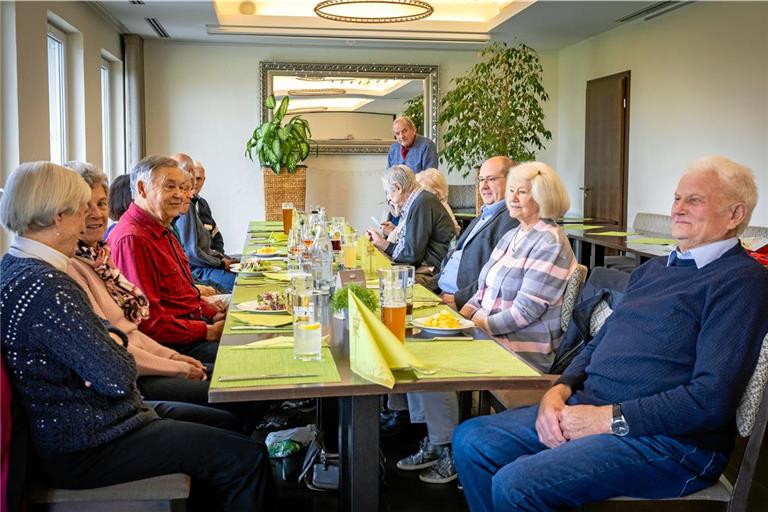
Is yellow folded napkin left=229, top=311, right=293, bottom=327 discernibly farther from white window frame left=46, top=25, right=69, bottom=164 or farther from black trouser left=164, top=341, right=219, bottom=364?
white window frame left=46, top=25, right=69, bottom=164

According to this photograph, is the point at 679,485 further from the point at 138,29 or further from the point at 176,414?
the point at 138,29

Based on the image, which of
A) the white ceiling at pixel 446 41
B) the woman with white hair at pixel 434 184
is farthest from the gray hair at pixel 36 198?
the white ceiling at pixel 446 41

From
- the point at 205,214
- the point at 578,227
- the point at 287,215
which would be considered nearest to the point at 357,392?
the point at 287,215

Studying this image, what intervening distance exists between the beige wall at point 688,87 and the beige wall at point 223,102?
88.9 inches

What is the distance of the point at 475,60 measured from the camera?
9484 mm

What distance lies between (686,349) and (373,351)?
2.58ft

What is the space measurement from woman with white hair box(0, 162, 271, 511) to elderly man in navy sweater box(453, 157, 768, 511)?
0.71 m

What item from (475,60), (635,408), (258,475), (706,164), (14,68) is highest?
(475,60)

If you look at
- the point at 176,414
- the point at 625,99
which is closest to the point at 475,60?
the point at 625,99

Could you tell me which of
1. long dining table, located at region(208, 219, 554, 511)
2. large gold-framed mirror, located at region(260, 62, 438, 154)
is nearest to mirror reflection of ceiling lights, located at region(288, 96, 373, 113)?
large gold-framed mirror, located at region(260, 62, 438, 154)

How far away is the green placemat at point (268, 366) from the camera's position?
71.4 inches

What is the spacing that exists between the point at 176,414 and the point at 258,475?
384mm

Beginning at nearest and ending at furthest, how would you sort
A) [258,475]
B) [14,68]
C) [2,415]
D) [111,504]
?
[2,415]
[111,504]
[258,475]
[14,68]

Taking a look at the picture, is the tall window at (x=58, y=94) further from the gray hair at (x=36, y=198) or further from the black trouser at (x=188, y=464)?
the black trouser at (x=188, y=464)
